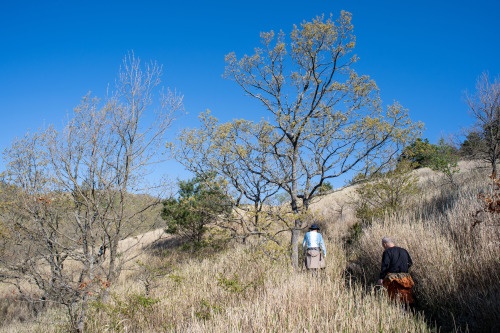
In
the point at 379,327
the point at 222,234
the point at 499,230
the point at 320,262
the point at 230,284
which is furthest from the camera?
the point at 320,262

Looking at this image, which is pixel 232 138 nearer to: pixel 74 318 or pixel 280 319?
pixel 280 319

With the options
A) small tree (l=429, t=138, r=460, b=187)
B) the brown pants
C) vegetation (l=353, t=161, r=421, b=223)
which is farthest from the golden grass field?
small tree (l=429, t=138, r=460, b=187)

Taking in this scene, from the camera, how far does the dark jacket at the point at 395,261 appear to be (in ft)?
15.4

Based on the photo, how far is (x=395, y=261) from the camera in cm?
473

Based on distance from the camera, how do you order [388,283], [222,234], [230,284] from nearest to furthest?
[388,283], [230,284], [222,234]

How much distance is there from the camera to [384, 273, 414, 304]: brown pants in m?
4.53

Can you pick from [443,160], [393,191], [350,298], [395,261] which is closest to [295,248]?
[395,261]

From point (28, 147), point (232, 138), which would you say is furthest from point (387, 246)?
point (28, 147)

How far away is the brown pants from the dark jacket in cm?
10

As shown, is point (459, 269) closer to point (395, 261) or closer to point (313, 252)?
point (395, 261)

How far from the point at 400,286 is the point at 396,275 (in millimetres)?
188

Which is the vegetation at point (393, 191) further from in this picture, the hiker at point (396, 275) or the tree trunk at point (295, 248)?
the hiker at point (396, 275)

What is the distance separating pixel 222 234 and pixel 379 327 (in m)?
3.32

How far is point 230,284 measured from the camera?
5.19 m
